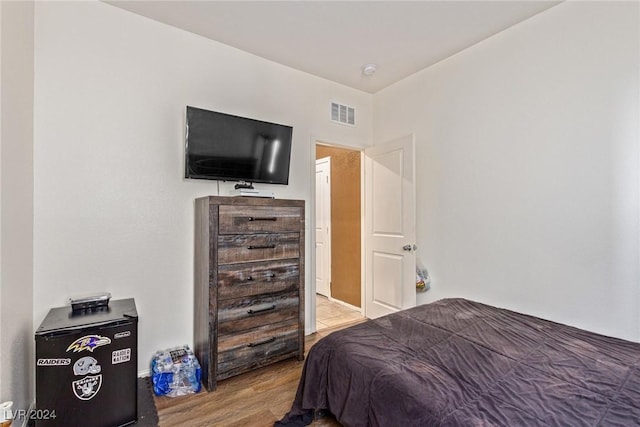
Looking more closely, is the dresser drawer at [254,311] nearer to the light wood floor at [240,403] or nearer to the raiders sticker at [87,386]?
the light wood floor at [240,403]

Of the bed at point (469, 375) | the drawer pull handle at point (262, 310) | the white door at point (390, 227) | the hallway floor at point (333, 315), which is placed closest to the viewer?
the bed at point (469, 375)

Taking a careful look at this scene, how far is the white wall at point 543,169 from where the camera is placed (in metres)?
1.91

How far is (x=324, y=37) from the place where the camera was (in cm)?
256

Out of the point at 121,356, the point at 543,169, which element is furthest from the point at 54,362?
the point at 543,169

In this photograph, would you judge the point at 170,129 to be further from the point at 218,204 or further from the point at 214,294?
the point at 214,294

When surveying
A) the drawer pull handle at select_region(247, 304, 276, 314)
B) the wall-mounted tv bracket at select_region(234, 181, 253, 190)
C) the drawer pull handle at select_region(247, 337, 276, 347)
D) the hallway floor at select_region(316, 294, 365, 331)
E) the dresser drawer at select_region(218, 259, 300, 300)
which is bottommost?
the hallway floor at select_region(316, 294, 365, 331)

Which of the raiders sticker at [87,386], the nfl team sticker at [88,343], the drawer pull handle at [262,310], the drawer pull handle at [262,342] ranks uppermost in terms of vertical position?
the nfl team sticker at [88,343]

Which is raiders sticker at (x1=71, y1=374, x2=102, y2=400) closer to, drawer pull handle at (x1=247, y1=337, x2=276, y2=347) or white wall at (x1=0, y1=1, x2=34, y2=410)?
white wall at (x1=0, y1=1, x2=34, y2=410)

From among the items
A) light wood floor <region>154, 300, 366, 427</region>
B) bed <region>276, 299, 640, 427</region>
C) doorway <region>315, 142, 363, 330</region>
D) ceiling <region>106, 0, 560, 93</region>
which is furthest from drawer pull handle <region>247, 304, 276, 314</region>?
ceiling <region>106, 0, 560, 93</region>

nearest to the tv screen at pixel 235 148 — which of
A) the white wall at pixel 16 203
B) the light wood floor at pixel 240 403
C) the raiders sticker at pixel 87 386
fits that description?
the white wall at pixel 16 203

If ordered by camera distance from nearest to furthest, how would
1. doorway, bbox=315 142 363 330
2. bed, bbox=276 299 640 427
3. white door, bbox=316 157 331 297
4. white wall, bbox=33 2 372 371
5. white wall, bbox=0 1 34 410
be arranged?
bed, bbox=276 299 640 427 < white wall, bbox=0 1 34 410 < white wall, bbox=33 2 372 371 < doorway, bbox=315 142 363 330 < white door, bbox=316 157 331 297

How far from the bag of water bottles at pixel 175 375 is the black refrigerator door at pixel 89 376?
0.31m

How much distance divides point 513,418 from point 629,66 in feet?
7.26

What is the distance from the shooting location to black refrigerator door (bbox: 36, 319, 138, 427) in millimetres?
1564
